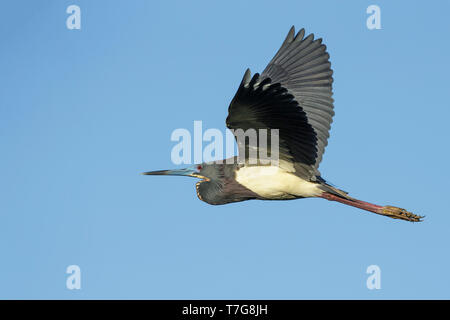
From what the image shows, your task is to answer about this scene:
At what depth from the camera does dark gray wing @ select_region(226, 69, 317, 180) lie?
7.38m

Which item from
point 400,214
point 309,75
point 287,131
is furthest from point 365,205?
point 309,75

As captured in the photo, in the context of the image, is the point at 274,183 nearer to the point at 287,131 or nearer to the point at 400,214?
the point at 287,131

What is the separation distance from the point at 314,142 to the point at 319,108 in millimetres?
1415

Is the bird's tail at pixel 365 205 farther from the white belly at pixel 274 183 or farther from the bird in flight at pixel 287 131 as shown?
the white belly at pixel 274 183

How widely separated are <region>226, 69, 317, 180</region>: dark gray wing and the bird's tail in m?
0.44

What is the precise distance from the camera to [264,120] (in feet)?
26.0

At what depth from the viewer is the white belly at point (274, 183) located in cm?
884

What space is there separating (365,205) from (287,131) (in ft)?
6.34

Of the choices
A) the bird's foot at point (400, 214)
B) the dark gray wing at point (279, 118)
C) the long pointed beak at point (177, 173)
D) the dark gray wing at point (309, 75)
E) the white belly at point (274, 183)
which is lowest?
the bird's foot at point (400, 214)

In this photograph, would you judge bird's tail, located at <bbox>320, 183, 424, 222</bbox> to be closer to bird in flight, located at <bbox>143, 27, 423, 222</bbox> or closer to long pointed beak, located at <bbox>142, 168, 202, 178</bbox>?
bird in flight, located at <bbox>143, 27, 423, 222</bbox>

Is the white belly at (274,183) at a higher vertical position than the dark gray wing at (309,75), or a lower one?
lower

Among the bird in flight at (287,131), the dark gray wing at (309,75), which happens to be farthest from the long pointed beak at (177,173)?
the dark gray wing at (309,75)

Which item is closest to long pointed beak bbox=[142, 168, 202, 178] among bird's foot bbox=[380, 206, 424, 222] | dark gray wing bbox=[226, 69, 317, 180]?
dark gray wing bbox=[226, 69, 317, 180]
